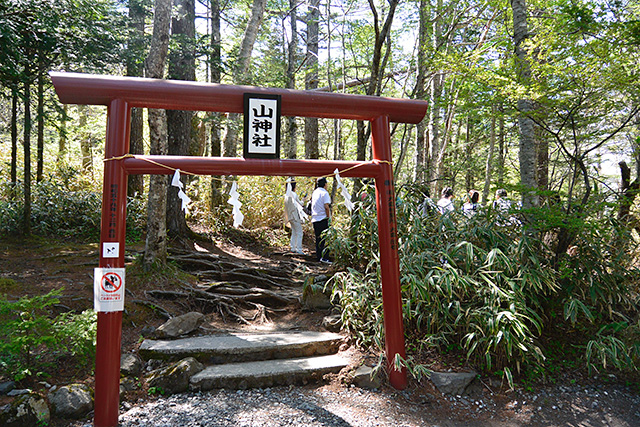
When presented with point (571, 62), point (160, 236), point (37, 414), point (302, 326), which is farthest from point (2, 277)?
point (571, 62)

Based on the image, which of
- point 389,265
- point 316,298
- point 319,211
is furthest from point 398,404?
point 319,211

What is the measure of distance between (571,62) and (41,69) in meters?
7.76

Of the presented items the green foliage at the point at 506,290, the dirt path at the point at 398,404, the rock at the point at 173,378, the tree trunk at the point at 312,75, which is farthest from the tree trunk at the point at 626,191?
the tree trunk at the point at 312,75

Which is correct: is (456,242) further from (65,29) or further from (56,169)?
(56,169)

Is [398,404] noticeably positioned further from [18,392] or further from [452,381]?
[18,392]

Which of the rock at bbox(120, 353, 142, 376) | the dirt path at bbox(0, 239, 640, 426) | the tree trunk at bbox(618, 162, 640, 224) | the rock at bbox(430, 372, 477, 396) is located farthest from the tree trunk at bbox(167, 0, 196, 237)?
the tree trunk at bbox(618, 162, 640, 224)

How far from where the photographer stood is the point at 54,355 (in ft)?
12.0

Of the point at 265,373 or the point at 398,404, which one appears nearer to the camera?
the point at 398,404

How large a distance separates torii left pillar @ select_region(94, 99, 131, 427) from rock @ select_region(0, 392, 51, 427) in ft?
1.20

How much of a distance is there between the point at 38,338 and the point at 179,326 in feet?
5.04

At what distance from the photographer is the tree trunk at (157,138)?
203 inches

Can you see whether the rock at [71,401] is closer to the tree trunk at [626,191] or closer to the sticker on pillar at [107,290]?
the sticker on pillar at [107,290]

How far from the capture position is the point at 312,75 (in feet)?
39.4

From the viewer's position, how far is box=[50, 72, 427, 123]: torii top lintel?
328 centimetres
